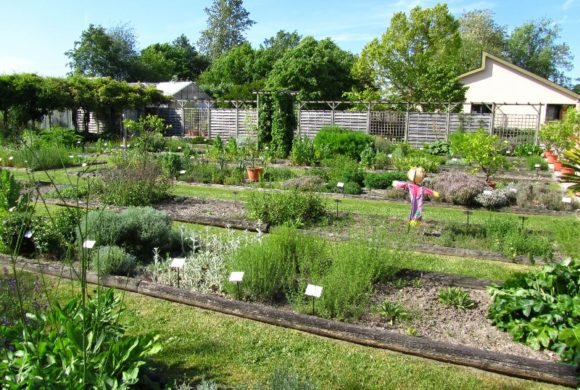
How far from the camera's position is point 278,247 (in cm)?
494

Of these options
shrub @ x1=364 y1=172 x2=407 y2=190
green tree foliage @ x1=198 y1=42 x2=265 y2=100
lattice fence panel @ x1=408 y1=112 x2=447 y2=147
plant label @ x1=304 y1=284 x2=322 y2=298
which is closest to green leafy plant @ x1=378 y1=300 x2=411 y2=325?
plant label @ x1=304 y1=284 x2=322 y2=298

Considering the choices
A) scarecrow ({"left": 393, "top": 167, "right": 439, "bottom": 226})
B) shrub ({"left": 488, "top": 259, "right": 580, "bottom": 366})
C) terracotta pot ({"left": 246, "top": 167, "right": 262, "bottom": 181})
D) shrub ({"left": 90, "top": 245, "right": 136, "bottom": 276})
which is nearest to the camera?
shrub ({"left": 488, "top": 259, "right": 580, "bottom": 366})

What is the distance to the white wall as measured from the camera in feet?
109

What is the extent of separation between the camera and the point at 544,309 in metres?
3.85

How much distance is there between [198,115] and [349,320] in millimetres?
25893

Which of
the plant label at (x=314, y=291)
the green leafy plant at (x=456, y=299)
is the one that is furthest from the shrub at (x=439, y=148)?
the plant label at (x=314, y=291)

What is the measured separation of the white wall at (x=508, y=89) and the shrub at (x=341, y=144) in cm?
2106

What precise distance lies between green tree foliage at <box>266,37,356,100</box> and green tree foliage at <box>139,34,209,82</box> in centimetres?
2157

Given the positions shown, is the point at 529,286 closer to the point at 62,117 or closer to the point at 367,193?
the point at 367,193

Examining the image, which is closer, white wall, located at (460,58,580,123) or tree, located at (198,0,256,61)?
white wall, located at (460,58,580,123)

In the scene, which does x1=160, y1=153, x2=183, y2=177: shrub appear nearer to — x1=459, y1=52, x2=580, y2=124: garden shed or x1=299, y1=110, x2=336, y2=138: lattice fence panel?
x1=299, y1=110, x2=336, y2=138: lattice fence panel

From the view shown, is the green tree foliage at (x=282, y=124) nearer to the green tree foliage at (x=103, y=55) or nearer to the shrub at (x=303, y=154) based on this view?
the shrub at (x=303, y=154)

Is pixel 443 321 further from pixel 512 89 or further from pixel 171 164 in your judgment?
pixel 512 89

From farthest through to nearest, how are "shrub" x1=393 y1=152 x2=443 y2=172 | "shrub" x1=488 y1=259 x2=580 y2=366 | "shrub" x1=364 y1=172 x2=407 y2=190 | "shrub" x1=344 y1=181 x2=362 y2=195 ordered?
"shrub" x1=393 y1=152 x2=443 y2=172
"shrub" x1=364 y1=172 x2=407 y2=190
"shrub" x1=344 y1=181 x2=362 y2=195
"shrub" x1=488 y1=259 x2=580 y2=366
